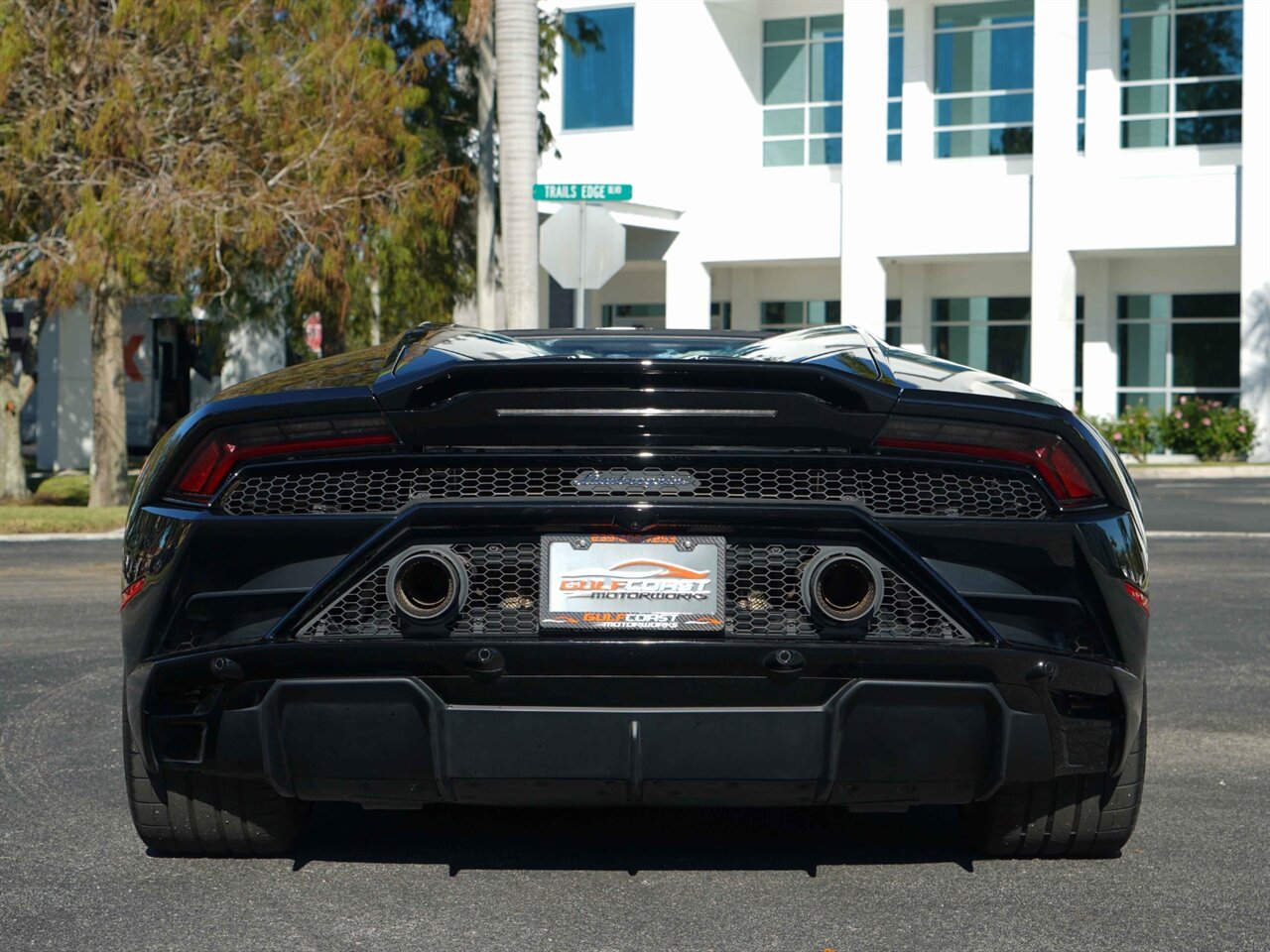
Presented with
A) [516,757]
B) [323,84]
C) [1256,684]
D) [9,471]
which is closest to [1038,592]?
[516,757]

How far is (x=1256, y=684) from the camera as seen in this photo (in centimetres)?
764

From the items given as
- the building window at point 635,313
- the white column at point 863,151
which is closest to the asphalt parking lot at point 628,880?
the white column at point 863,151

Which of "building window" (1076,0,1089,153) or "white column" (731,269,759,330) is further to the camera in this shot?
"white column" (731,269,759,330)

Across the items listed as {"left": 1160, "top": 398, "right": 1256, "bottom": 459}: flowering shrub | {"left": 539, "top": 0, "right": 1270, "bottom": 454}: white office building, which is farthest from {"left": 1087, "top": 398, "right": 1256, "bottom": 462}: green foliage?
{"left": 539, "top": 0, "right": 1270, "bottom": 454}: white office building

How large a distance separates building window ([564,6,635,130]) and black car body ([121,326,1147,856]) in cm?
3142

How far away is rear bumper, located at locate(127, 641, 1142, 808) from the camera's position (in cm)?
386

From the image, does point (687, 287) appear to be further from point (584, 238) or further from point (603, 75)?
point (584, 238)

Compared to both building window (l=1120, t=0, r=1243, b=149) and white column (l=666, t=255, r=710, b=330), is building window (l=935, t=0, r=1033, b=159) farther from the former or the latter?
white column (l=666, t=255, r=710, b=330)

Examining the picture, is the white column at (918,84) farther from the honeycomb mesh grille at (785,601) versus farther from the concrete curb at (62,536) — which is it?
the honeycomb mesh grille at (785,601)

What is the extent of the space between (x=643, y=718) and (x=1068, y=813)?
1183 mm

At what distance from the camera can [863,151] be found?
33.9 m

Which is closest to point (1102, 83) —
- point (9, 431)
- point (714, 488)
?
point (9, 431)

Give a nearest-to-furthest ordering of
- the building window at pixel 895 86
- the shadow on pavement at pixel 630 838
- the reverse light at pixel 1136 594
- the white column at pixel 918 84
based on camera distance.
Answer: the reverse light at pixel 1136 594, the shadow on pavement at pixel 630 838, the white column at pixel 918 84, the building window at pixel 895 86

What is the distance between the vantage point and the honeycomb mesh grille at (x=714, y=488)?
3969 millimetres
